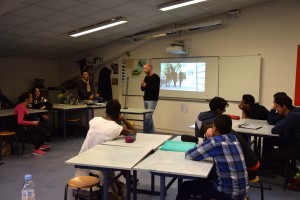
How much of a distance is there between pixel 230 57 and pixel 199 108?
1.36 meters

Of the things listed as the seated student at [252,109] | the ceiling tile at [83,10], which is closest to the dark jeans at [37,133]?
the ceiling tile at [83,10]

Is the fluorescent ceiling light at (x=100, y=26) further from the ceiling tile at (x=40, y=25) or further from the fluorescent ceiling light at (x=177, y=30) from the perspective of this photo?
the fluorescent ceiling light at (x=177, y=30)

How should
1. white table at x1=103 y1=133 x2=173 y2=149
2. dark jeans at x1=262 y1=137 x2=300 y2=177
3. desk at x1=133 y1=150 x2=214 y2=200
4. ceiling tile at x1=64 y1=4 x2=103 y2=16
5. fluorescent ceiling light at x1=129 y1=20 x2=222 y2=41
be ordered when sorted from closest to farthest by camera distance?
desk at x1=133 y1=150 x2=214 y2=200 → white table at x1=103 y1=133 x2=173 y2=149 → dark jeans at x1=262 y1=137 x2=300 y2=177 → ceiling tile at x1=64 y1=4 x2=103 y2=16 → fluorescent ceiling light at x1=129 y1=20 x2=222 y2=41

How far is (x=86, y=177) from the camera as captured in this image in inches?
108


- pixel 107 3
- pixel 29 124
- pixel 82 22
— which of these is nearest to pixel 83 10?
pixel 107 3

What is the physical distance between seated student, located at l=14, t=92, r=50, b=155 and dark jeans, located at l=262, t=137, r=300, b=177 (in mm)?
3771

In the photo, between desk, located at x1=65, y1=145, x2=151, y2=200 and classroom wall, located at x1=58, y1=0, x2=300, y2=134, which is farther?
classroom wall, located at x1=58, y1=0, x2=300, y2=134

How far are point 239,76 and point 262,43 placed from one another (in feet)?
2.65

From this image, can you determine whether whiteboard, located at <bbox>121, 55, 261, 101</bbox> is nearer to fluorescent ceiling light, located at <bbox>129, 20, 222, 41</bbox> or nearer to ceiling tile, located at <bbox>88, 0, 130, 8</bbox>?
fluorescent ceiling light, located at <bbox>129, 20, 222, 41</bbox>

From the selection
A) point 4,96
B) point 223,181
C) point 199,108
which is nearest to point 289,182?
point 223,181

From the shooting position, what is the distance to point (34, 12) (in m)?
4.57

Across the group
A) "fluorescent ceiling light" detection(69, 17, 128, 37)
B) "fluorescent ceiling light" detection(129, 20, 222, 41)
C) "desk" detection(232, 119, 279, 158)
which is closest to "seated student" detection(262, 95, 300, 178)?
"desk" detection(232, 119, 279, 158)

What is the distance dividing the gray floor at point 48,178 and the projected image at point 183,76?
2944 mm

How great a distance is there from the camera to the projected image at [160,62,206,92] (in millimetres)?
6894
